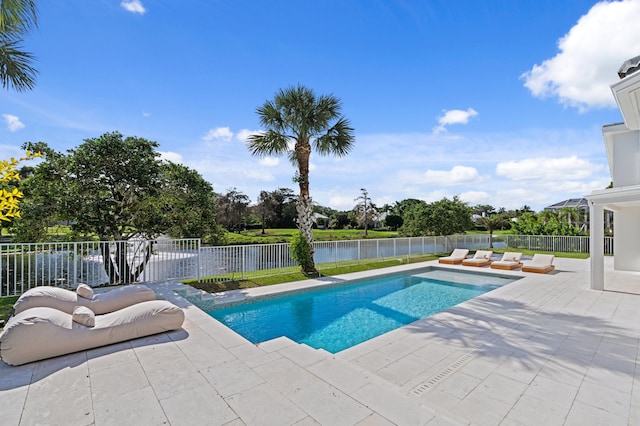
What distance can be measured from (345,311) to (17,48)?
895 cm

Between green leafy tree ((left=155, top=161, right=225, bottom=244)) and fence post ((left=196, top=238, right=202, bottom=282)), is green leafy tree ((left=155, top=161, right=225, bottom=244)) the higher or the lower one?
the higher one

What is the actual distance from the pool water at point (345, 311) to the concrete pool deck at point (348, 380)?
135 centimetres

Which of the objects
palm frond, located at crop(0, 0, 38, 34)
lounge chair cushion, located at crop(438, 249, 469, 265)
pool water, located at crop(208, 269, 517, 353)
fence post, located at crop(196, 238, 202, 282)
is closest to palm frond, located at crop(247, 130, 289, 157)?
fence post, located at crop(196, 238, 202, 282)

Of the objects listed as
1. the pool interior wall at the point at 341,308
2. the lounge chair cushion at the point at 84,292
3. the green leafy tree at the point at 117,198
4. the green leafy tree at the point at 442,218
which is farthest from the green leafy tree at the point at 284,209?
the lounge chair cushion at the point at 84,292

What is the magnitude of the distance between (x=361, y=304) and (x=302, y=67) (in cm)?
880

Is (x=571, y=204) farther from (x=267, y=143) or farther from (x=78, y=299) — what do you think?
(x=78, y=299)

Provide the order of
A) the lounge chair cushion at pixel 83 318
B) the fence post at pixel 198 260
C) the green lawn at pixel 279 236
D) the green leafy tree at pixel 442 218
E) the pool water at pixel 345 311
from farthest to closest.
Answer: the green lawn at pixel 279 236, the green leafy tree at pixel 442 218, the fence post at pixel 198 260, the pool water at pixel 345 311, the lounge chair cushion at pixel 83 318

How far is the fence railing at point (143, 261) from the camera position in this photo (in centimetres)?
699

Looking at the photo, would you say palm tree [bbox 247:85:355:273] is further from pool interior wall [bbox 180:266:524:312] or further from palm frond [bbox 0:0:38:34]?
palm frond [bbox 0:0:38:34]

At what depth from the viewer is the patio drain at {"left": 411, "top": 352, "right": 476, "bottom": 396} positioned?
3438 millimetres

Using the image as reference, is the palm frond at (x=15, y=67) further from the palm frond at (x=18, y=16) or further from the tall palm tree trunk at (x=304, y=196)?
the tall palm tree trunk at (x=304, y=196)

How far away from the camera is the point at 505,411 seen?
2.98 m

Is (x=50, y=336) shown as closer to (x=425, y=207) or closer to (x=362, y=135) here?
(x=362, y=135)

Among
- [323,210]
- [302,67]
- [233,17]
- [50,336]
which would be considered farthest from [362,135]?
[323,210]
